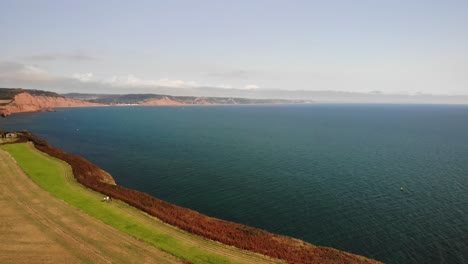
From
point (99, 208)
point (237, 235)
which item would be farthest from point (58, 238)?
point (237, 235)

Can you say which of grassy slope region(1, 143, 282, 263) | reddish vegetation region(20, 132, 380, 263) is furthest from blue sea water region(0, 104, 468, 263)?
grassy slope region(1, 143, 282, 263)

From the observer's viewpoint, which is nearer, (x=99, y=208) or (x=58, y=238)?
(x=58, y=238)

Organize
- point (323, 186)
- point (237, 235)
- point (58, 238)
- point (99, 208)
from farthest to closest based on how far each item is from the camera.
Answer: point (323, 186) → point (99, 208) → point (237, 235) → point (58, 238)

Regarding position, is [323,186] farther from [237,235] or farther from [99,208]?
[99,208]

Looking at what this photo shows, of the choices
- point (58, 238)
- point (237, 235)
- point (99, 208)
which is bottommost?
point (237, 235)

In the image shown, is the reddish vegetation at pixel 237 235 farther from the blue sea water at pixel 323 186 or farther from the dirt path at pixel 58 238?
the dirt path at pixel 58 238

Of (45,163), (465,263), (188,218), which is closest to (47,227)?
(188,218)

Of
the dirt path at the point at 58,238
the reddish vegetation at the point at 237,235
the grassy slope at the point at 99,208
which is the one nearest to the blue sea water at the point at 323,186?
the reddish vegetation at the point at 237,235
